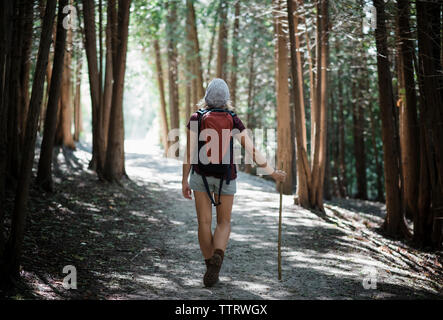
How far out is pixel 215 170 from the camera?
4.91 metres

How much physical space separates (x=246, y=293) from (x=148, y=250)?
2467 millimetres

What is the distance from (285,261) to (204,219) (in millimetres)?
2254

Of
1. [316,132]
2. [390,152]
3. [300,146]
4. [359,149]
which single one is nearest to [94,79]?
[300,146]

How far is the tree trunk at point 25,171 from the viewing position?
4774 millimetres

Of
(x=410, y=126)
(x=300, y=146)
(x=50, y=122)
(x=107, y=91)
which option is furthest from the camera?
(x=107, y=91)

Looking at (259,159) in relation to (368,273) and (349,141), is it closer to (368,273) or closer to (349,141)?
(368,273)

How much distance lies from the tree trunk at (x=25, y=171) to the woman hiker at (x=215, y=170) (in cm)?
173

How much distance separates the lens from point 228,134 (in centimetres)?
491

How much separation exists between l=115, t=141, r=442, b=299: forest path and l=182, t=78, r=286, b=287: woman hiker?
0.54 meters

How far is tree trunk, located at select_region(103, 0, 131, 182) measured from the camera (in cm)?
1178

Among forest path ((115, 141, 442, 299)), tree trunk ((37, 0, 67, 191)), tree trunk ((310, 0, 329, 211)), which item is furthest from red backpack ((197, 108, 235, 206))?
tree trunk ((310, 0, 329, 211))

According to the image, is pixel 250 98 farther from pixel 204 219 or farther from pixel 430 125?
pixel 204 219
